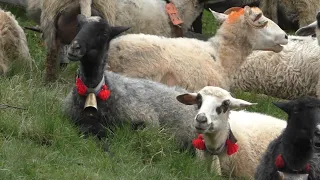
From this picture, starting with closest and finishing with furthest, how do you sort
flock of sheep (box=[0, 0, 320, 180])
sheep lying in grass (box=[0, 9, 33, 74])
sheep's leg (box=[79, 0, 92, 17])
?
flock of sheep (box=[0, 0, 320, 180]) < sheep's leg (box=[79, 0, 92, 17]) < sheep lying in grass (box=[0, 9, 33, 74])

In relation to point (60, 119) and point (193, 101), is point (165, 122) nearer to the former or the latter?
point (193, 101)

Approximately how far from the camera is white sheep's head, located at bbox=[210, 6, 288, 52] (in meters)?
10.4

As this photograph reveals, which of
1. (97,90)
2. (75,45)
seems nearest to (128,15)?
(97,90)

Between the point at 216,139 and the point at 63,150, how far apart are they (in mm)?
1509

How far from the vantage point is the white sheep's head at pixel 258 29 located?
408 inches

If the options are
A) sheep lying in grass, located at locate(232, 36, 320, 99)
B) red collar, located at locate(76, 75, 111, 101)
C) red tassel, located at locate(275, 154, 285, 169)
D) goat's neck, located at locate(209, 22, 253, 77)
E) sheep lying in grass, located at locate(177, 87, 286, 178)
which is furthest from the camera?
sheep lying in grass, located at locate(232, 36, 320, 99)

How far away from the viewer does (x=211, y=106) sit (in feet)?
26.9

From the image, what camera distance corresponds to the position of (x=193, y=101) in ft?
27.6

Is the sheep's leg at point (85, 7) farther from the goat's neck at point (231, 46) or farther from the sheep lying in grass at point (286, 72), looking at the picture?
the sheep lying in grass at point (286, 72)

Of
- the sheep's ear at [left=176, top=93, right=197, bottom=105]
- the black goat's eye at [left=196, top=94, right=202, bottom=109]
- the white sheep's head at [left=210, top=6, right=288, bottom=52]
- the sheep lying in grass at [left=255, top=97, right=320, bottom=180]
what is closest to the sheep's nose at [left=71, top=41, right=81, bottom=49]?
the sheep's ear at [left=176, top=93, right=197, bottom=105]

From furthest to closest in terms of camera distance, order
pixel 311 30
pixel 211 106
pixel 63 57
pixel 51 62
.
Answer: pixel 63 57 → pixel 311 30 → pixel 51 62 → pixel 211 106

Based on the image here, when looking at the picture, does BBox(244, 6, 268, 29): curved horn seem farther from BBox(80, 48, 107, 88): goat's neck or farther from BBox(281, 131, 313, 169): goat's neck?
BBox(281, 131, 313, 169): goat's neck

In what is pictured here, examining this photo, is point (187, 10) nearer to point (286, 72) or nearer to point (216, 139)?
point (286, 72)

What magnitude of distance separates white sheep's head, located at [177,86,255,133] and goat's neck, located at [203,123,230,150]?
0.21 ft
